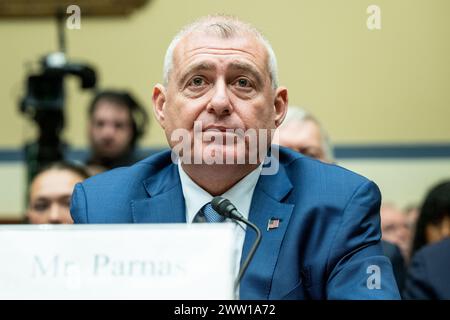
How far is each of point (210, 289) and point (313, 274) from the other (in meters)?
0.45

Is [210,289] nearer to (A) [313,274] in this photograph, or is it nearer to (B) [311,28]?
(A) [313,274]

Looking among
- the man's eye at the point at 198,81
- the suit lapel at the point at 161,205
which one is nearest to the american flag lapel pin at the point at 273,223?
the suit lapel at the point at 161,205

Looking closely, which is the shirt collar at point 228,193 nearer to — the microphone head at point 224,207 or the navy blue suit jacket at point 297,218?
the navy blue suit jacket at point 297,218

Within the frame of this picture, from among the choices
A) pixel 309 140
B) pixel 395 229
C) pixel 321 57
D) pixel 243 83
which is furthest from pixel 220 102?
pixel 321 57

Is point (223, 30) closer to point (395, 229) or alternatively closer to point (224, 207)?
point (224, 207)

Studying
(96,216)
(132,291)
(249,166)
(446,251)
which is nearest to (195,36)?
(249,166)

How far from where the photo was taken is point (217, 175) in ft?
6.79

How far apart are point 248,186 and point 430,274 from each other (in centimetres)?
102

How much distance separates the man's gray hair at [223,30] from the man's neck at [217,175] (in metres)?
0.22

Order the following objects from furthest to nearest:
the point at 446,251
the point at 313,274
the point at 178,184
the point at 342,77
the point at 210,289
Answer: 1. the point at 342,77
2. the point at 446,251
3. the point at 178,184
4. the point at 313,274
5. the point at 210,289

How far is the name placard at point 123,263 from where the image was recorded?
1.47 meters

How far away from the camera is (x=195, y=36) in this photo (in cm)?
203

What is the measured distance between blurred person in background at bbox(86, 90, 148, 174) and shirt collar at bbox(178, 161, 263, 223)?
1.76 meters

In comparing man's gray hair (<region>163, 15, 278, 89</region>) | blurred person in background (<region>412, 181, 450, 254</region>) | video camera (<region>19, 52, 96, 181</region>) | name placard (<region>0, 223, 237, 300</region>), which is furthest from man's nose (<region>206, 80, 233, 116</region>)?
video camera (<region>19, 52, 96, 181</region>)
